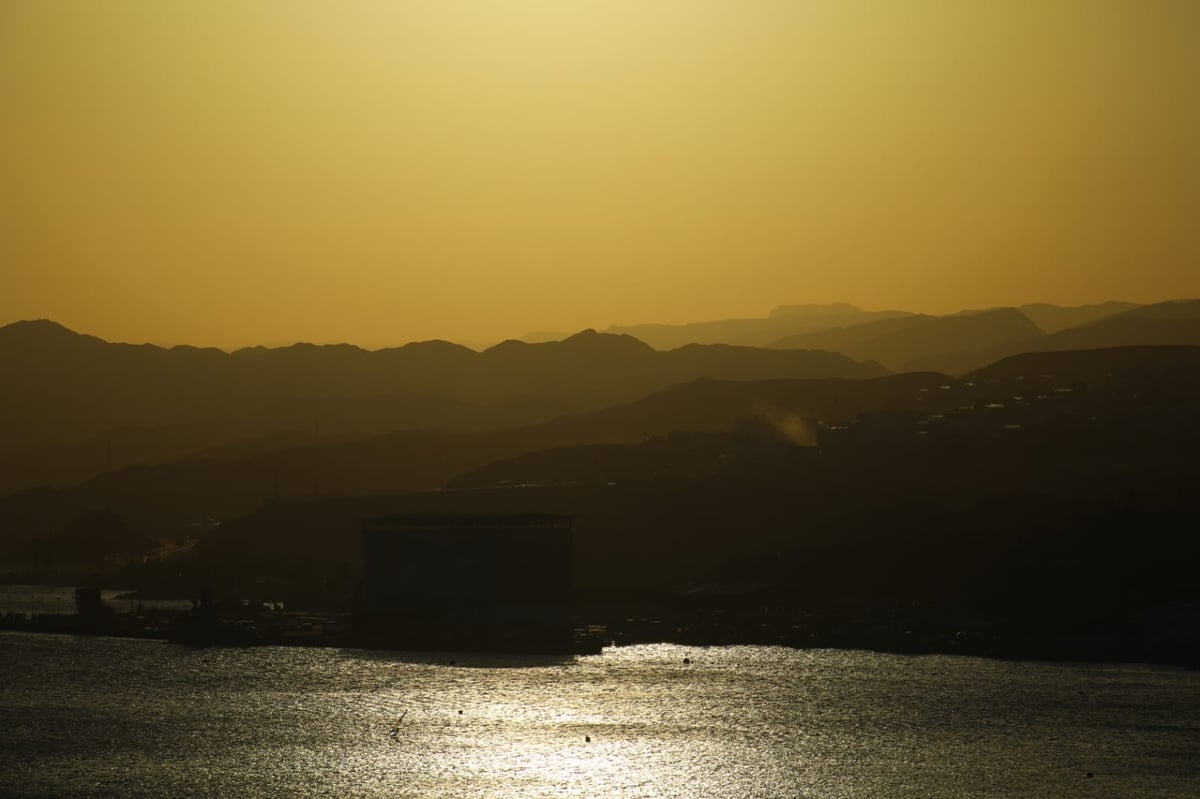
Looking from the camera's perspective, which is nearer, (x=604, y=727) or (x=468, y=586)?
(x=604, y=727)

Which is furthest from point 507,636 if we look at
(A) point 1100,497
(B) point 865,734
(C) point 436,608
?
(A) point 1100,497

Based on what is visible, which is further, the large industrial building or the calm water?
the large industrial building

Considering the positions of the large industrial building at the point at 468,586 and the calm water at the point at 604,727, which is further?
the large industrial building at the point at 468,586

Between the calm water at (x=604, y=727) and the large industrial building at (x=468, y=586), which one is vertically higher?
the large industrial building at (x=468, y=586)

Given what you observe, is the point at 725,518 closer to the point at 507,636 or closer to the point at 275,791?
the point at 507,636
